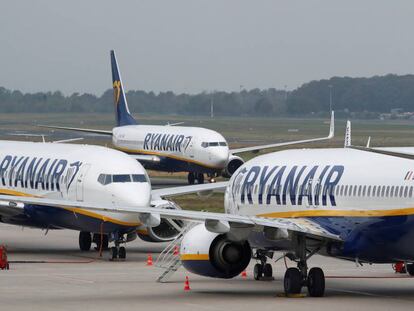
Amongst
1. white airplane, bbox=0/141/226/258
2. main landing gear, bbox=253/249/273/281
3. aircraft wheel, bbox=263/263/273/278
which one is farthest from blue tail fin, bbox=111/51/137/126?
aircraft wheel, bbox=263/263/273/278

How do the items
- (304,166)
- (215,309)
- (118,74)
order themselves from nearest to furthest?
1. (215,309)
2. (304,166)
3. (118,74)

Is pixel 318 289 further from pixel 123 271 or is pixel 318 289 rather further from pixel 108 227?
pixel 108 227

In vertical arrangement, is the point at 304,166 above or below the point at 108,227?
above

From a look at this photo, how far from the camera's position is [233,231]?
92.5 ft

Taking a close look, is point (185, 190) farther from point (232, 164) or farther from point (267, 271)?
point (232, 164)

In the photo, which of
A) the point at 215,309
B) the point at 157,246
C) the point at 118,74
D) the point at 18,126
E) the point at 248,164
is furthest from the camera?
the point at 18,126

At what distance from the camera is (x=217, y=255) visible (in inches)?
1134

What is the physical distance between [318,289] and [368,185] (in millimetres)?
2606

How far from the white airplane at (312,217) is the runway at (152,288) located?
0.89 meters

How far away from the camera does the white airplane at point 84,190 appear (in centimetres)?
3838

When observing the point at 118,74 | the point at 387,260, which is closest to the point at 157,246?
the point at 387,260

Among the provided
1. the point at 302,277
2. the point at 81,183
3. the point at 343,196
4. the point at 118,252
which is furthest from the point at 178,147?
the point at 302,277

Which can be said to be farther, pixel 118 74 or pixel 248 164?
pixel 118 74

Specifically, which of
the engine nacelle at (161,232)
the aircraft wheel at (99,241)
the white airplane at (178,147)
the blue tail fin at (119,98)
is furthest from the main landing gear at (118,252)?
the blue tail fin at (119,98)
